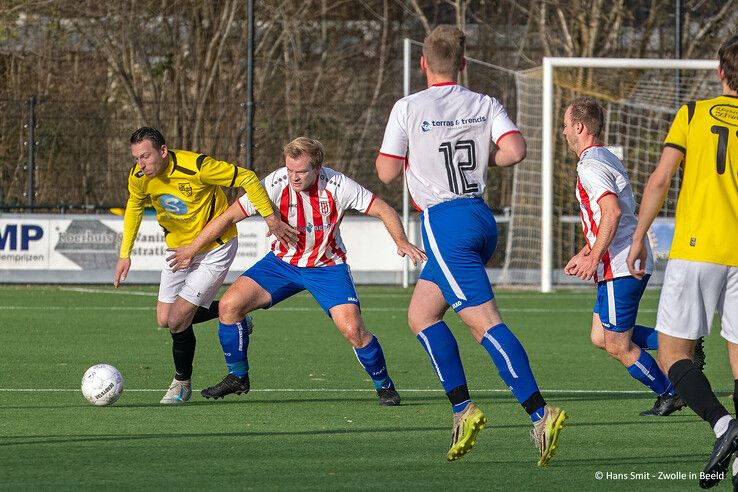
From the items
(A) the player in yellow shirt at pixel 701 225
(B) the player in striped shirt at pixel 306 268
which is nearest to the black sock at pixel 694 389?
(A) the player in yellow shirt at pixel 701 225

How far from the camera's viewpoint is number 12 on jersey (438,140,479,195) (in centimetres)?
652

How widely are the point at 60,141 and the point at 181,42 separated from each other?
215 inches

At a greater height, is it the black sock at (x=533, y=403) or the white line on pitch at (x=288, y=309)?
the black sock at (x=533, y=403)

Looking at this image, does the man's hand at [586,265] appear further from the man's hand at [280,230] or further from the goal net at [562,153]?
the goal net at [562,153]

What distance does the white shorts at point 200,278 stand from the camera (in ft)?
29.4

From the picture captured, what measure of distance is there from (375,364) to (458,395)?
6.88 ft

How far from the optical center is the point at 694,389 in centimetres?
584

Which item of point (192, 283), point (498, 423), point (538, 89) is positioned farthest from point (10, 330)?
point (538, 89)

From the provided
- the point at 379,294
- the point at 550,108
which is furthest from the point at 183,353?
the point at 550,108

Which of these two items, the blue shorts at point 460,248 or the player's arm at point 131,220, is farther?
the player's arm at point 131,220

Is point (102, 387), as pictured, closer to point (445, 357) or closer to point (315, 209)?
point (315, 209)

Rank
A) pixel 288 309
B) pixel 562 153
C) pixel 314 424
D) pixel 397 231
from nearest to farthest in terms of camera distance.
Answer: pixel 314 424
pixel 397 231
pixel 288 309
pixel 562 153

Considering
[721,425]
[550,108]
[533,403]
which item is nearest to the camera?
[721,425]

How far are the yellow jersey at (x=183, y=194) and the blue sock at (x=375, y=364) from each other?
4.13ft
